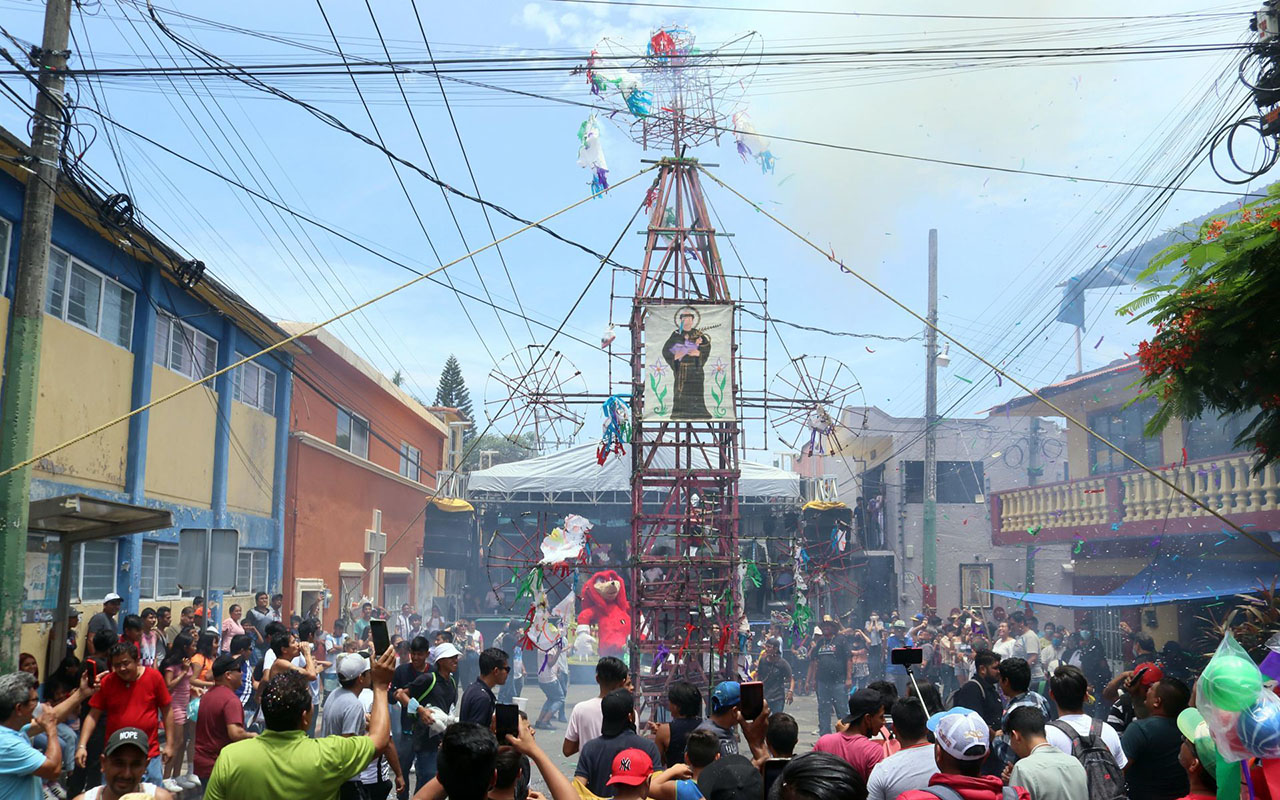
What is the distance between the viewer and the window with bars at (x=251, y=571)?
20.5m

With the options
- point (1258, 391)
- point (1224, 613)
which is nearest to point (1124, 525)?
point (1224, 613)

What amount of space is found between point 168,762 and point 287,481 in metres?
15.7

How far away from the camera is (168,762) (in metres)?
7.93

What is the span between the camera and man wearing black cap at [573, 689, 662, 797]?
17.6ft

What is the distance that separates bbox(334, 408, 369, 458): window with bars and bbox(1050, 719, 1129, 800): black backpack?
2188cm

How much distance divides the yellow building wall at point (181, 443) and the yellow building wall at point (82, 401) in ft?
3.19

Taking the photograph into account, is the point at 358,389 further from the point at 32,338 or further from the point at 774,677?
the point at 32,338

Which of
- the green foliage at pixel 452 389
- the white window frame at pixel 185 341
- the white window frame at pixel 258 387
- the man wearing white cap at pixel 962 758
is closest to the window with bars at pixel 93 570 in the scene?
the white window frame at pixel 185 341

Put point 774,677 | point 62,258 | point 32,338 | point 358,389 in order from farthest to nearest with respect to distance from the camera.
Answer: point 358,389 → point 774,677 → point 62,258 → point 32,338

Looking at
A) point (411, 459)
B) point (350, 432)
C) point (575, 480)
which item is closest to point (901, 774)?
point (575, 480)

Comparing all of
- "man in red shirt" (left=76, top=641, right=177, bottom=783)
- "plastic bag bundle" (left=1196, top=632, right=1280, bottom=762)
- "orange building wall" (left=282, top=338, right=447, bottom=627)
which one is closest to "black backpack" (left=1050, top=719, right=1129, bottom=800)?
"plastic bag bundle" (left=1196, top=632, right=1280, bottom=762)

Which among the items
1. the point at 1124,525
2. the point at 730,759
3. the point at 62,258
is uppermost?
the point at 62,258

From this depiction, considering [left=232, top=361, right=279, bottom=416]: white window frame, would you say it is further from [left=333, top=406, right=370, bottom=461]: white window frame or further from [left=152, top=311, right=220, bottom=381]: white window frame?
[left=333, top=406, right=370, bottom=461]: white window frame

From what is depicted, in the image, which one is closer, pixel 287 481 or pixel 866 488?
pixel 287 481
